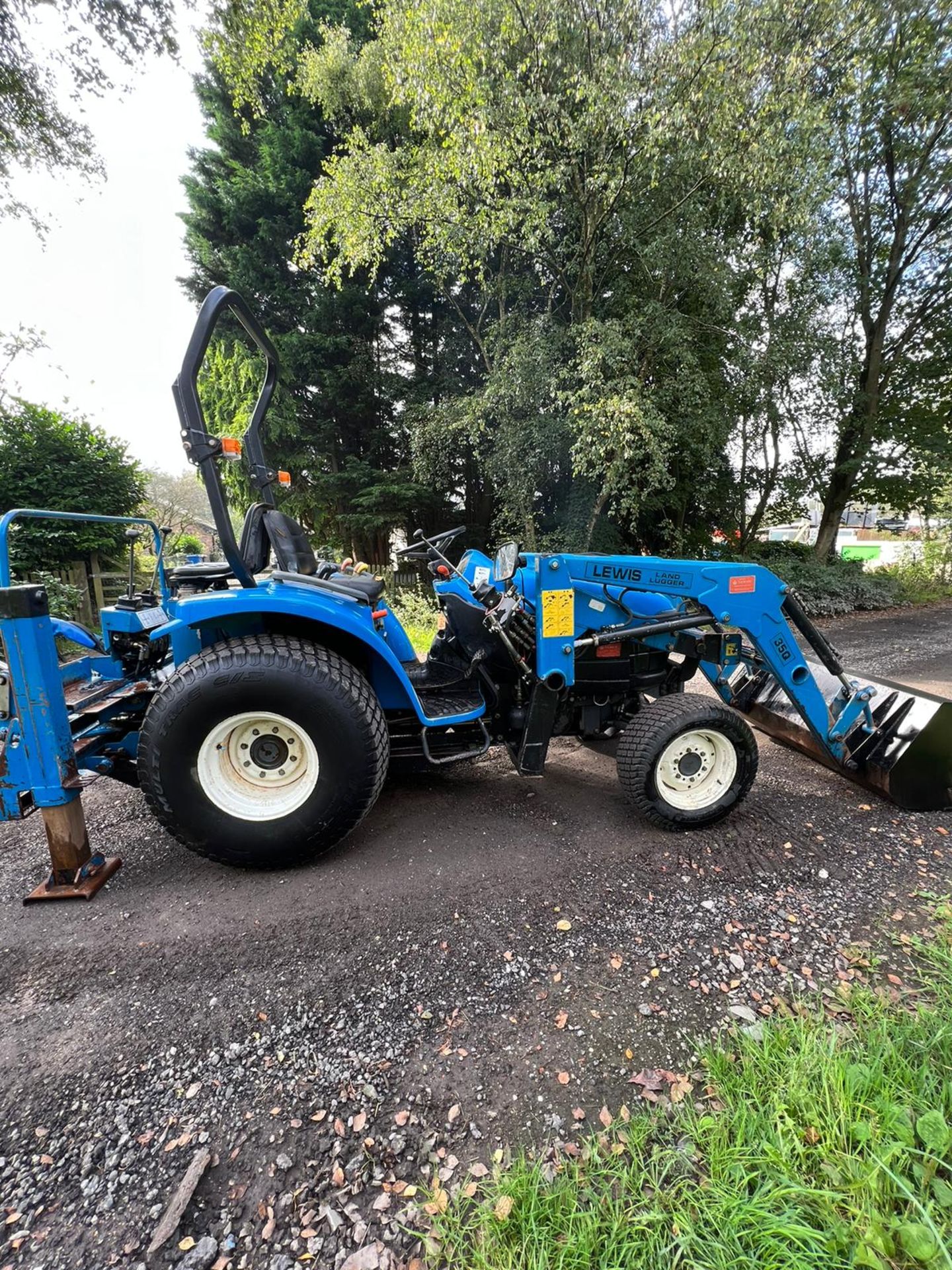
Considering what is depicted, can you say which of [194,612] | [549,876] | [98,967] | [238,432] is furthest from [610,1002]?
[238,432]

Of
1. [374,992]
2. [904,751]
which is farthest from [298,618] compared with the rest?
[904,751]

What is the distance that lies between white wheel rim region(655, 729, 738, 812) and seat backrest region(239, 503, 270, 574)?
218 cm

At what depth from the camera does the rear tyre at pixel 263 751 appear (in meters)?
2.20

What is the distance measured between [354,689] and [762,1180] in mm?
1844

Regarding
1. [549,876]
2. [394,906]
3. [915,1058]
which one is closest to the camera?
[915,1058]

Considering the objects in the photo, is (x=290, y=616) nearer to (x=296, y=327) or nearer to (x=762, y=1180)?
(x=762, y=1180)

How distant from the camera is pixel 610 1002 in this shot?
1748mm

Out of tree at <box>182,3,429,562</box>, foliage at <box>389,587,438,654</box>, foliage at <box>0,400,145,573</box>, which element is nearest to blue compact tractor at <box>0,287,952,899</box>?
foliage at <box>389,587,438,654</box>

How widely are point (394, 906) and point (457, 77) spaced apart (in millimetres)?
7662

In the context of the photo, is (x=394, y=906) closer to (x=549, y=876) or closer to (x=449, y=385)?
(x=549, y=876)

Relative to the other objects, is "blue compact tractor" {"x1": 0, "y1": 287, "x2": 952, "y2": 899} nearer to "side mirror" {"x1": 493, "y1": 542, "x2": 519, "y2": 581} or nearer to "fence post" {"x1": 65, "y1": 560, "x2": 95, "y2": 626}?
"side mirror" {"x1": 493, "y1": 542, "x2": 519, "y2": 581}

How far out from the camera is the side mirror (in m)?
2.93

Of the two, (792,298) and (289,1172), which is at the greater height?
(792,298)

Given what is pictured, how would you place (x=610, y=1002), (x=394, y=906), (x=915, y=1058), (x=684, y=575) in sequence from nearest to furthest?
(x=915, y=1058) → (x=610, y=1002) → (x=394, y=906) → (x=684, y=575)
